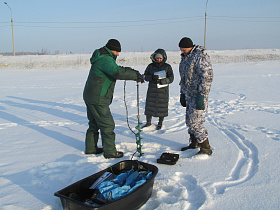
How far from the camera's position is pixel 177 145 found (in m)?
4.38

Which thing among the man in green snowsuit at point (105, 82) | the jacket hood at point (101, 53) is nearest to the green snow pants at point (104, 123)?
the man in green snowsuit at point (105, 82)

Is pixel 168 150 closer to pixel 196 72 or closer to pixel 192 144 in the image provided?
pixel 192 144

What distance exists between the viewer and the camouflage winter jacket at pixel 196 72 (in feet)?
11.5

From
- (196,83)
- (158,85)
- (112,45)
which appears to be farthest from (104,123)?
(158,85)

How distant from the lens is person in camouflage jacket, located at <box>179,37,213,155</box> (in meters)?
3.53

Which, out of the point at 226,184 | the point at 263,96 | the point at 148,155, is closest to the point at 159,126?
the point at 148,155

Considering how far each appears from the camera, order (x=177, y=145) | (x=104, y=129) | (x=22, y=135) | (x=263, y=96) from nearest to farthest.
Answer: (x=104, y=129)
(x=177, y=145)
(x=22, y=135)
(x=263, y=96)

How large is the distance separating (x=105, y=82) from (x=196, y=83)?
137cm

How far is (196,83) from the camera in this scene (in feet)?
12.0

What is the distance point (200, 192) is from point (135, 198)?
82 centimetres

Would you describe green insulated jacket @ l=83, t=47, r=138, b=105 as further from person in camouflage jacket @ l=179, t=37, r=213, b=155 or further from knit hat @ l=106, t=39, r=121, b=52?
person in camouflage jacket @ l=179, t=37, r=213, b=155

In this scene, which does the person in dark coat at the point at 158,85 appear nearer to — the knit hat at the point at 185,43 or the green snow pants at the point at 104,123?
the knit hat at the point at 185,43

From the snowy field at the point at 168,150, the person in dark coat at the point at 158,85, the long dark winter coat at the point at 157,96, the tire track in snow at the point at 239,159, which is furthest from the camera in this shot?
the long dark winter coat at the point at 157,96

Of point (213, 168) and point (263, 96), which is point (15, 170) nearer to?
point (213, 168)
